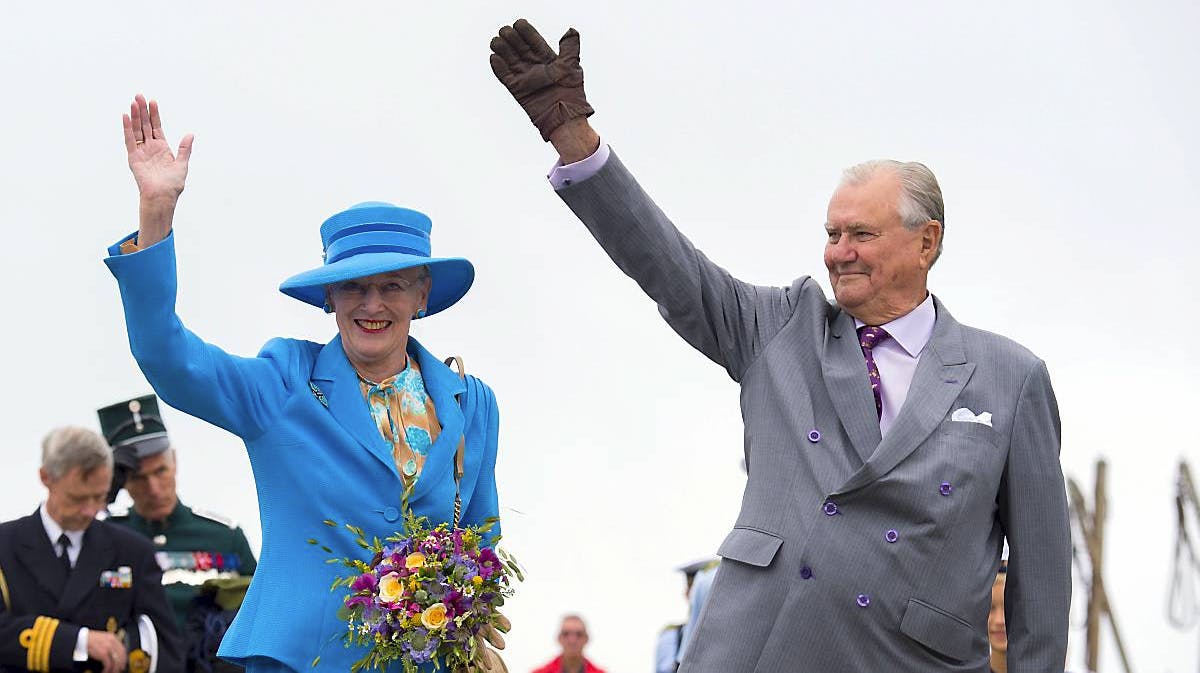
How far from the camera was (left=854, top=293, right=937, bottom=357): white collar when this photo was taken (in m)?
4.21

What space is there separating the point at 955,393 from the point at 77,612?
12.5 ft

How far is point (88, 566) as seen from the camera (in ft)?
21.8

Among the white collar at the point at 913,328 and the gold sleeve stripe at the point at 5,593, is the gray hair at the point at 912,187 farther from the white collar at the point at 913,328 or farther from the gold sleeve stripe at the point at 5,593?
the gold sleeve stripe at the point at 5,593

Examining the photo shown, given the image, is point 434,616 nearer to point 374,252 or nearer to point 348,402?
point 348,402

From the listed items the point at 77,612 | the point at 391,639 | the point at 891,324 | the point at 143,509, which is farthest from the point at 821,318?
the point at 143,509

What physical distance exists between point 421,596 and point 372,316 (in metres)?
0.76

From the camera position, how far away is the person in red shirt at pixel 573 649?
11812 mm

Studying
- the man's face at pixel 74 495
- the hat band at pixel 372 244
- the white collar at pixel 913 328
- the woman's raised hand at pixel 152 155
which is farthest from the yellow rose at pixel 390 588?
the man's face at pixel 74 495

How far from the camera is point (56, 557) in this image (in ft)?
21.6

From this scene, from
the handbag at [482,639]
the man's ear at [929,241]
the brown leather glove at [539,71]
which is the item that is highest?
the brown leather glove at [539,71]

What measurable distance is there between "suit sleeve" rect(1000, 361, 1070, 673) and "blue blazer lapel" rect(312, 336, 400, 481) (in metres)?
1.52

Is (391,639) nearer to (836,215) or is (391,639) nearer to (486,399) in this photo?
(486,399)

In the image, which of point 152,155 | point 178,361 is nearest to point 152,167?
point 152,155

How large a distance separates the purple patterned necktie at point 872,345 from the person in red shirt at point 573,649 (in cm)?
785
